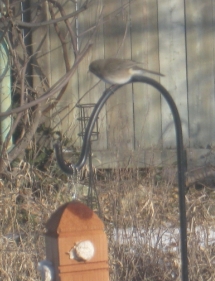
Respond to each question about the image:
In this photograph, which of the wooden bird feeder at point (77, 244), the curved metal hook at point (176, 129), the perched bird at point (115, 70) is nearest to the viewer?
the wooden bird feeder at point (77, 244)

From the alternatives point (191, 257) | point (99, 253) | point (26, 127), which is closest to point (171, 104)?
point (99, 253)

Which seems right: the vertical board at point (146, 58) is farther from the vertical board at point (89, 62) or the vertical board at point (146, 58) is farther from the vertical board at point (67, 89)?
the vertical board at point (67, 89)

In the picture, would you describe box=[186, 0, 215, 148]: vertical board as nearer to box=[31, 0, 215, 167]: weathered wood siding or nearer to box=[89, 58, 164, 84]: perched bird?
box=[31, 0, 215, 167]: weathered wood siding

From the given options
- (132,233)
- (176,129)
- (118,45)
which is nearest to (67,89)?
(118,45)

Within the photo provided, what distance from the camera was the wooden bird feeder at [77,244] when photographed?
1983 millimetres

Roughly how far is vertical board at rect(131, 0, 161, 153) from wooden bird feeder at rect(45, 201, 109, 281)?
3.63 m

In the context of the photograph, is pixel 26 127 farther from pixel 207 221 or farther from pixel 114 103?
pixel 207 221

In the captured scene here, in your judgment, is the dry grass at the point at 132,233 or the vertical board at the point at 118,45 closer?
the dry grass at the point at 132,233

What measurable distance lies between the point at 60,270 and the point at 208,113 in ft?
12.9

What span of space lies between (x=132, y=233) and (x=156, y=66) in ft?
7.35

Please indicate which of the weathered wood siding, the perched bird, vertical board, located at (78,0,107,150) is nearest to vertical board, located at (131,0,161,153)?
the weathered wood siding

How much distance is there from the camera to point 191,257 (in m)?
3.69

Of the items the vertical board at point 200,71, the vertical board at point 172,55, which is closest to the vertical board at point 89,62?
the vertical board at point 172,55

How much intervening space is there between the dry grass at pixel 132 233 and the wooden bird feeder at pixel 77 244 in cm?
169
